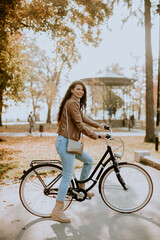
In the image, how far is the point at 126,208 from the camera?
3932mm

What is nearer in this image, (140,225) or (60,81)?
(140,225)

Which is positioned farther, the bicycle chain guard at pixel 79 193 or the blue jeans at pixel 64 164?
the bicycle chain guard at pixel 79 193

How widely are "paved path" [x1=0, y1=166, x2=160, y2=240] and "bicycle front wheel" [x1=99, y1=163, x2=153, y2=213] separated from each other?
137 millimetres

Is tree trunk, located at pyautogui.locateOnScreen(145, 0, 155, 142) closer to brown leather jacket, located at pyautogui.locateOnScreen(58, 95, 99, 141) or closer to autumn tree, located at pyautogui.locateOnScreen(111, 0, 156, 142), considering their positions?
autumn tree, located at pyautogui.locateOnScreen(111, 0, 156, 142)

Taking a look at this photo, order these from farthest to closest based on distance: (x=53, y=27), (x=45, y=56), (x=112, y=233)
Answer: (x=45, y=56) < (x=53, y=27) < (x=112, y=233)

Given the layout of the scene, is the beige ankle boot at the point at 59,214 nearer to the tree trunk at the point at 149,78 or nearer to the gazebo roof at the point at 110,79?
the tree trunk at the point at 149,78

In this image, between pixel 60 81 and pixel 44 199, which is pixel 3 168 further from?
pixel 60 81

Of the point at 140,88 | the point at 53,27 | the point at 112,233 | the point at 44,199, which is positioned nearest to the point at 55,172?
the point at 44,199

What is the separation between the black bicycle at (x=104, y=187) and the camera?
3.71 meters

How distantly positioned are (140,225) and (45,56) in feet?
120

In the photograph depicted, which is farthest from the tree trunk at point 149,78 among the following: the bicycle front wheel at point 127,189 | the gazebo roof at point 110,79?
the gazebo roof at point 110,79

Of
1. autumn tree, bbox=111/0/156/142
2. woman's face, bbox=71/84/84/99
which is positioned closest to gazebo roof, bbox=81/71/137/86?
autumn tree, bbox=111/0/156/142

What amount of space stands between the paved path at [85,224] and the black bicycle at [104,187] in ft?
0.52

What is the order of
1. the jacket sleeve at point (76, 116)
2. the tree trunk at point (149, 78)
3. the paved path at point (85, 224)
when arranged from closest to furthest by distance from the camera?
the paved path at point (85, 224) < the jacket sleeve at point (76, 116) < the tree trunk at point (149, 78)
